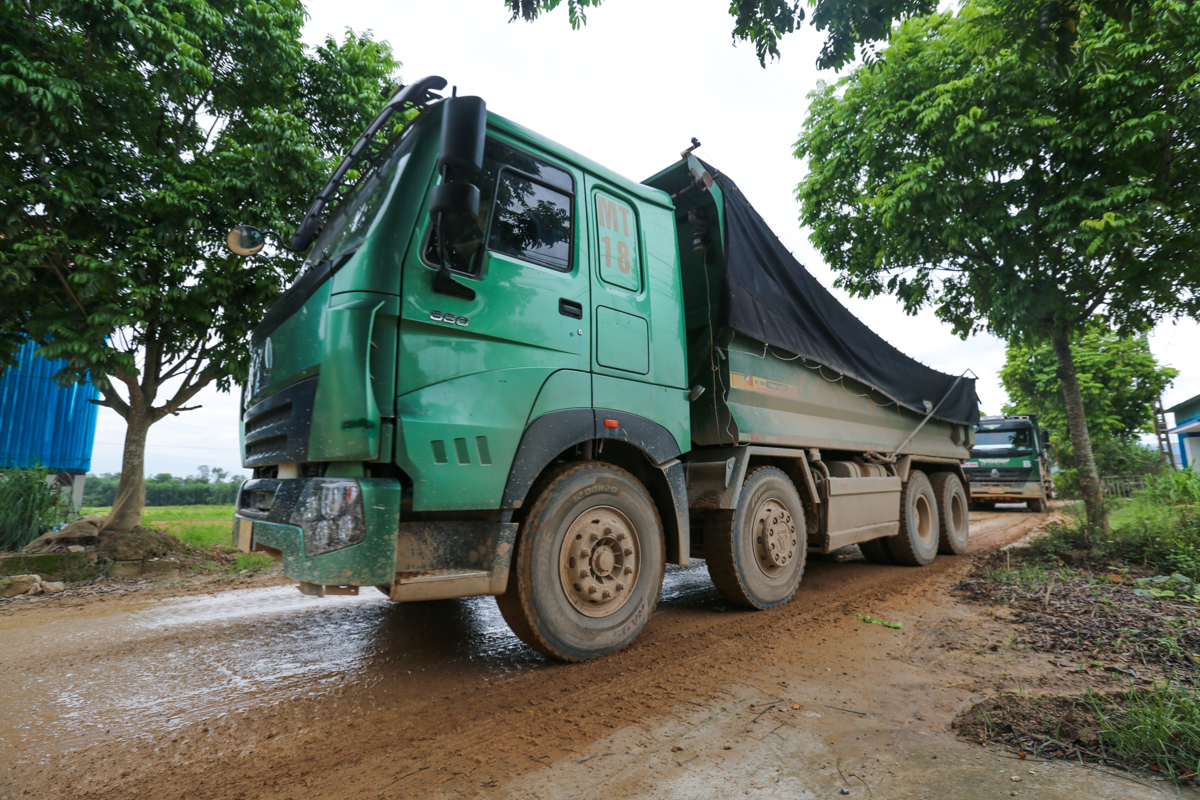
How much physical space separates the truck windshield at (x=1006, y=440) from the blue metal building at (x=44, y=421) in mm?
20129

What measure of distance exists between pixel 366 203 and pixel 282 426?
130 cm

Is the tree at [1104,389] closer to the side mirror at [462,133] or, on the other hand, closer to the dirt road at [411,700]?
the dirt road at [411,700]

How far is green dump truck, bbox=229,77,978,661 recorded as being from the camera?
8.22ft

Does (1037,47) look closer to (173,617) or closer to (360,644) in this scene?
(360,644)

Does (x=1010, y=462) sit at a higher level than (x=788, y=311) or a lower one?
lower

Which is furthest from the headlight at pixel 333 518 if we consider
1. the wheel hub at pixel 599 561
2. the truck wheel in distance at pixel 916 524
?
the truck wheel in distance at pixel 916 524

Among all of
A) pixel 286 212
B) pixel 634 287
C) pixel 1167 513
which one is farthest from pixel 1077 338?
pixel 286 212

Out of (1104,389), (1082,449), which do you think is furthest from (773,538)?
(1104,389)

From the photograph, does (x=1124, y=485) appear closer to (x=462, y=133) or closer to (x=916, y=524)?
(x=916, y=524)

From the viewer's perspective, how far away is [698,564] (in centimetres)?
727

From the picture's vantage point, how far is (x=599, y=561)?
3.16 m

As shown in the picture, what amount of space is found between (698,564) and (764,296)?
4.01 metres

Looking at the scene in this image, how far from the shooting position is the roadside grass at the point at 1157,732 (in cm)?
197

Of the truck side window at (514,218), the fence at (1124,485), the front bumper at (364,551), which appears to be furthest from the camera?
the fence at (1124,485)
